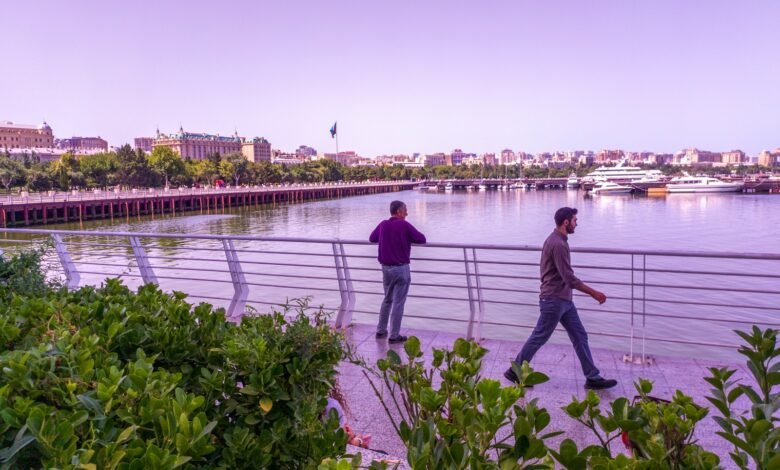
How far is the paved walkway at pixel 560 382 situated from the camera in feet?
13.9

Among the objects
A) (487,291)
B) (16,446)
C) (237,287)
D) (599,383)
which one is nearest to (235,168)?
(487,291)

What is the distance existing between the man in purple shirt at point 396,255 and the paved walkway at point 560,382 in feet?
1.41

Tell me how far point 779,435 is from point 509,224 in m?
44.6

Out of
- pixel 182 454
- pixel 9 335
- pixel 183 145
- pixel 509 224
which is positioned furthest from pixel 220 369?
pixel 183 145

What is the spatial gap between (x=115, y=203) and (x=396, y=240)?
60.2 metres

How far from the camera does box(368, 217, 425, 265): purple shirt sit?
21.6 feet

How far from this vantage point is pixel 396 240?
21.6 ft

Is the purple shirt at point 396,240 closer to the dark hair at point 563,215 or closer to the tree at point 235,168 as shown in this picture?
the dark hair at point 563,215

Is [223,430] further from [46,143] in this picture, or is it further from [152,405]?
[46,143]

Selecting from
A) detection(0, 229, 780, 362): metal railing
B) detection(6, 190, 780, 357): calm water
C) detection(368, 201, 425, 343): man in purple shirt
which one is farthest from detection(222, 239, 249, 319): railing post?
detection(368, 201, 425, 343): man in purple shirt

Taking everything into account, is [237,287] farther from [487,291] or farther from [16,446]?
[487,291]

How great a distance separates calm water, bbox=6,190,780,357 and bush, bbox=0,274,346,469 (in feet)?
9.90

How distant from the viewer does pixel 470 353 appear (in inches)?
84.4

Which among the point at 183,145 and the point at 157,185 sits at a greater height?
the point at 183,145
